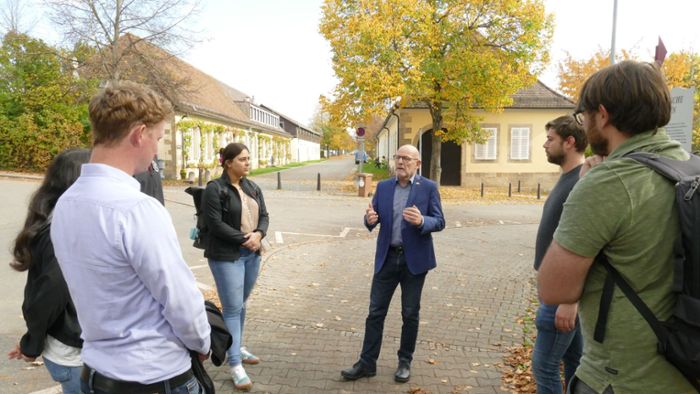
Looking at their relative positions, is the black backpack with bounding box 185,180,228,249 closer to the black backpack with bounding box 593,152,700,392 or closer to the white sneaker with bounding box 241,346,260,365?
the white sneaker with bounding box 241,346,260,365

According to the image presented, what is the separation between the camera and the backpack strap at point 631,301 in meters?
1.68

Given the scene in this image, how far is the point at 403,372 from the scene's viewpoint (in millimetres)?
4344

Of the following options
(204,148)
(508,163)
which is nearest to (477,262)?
(508,163)

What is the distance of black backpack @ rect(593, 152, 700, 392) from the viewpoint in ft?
5.20

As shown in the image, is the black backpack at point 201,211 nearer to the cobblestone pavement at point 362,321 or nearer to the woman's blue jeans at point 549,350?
the cobblestone pavement at point 362,321

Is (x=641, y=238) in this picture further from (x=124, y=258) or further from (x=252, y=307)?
(x=252, y=307)

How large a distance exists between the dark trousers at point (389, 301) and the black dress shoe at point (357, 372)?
3 centimetres

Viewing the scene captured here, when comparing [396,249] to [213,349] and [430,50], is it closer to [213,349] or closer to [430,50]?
[213,349]

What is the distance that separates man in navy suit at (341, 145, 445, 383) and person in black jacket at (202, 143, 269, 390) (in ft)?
3.17

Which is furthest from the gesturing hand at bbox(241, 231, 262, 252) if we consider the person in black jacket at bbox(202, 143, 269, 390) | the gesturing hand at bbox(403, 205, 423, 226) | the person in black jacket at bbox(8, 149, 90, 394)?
the person in black jacket at bbox(8, 149, 90, 394)

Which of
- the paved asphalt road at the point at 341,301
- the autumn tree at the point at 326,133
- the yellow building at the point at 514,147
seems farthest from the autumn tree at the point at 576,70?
the autumn tree at the point at 326,133

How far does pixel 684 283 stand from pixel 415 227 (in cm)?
278

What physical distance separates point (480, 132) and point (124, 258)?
23.8 meters

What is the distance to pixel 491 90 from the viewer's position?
21531 millimetres
